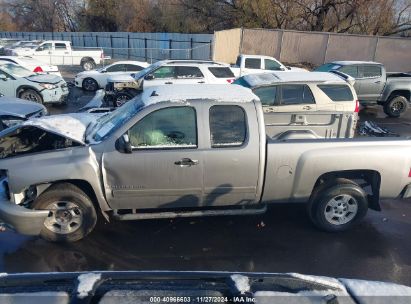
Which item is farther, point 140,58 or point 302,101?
point 140,58

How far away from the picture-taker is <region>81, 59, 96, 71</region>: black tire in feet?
75.7

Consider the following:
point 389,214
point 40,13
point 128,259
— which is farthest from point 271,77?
point 40,13

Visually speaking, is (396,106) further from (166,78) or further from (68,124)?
(68,124)

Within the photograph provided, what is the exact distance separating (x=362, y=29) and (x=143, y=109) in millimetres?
29564

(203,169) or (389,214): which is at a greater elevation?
(203,169)

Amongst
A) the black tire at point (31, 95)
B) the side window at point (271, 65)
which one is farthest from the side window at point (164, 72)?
the side window at point (271, 65)

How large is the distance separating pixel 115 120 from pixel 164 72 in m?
7.48

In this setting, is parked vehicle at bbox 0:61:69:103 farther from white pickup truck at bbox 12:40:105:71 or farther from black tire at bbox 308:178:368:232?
white pickup truck at bbox 12:40:105:71

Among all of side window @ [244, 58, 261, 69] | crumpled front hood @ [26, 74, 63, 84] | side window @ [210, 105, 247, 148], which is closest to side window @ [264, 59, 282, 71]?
side window @ [244, 58, 261, 69]

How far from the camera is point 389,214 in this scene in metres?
5.28

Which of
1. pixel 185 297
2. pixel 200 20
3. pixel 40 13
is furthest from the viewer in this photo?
pixel 40 13

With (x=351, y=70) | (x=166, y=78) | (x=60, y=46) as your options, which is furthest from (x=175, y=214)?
(x=60, y=46)

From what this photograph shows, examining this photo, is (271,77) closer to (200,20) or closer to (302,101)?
(302,101)

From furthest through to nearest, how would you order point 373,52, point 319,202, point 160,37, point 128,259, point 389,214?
point 160,37
point 373,52
point 389,214
point 319,202
point 128,259
